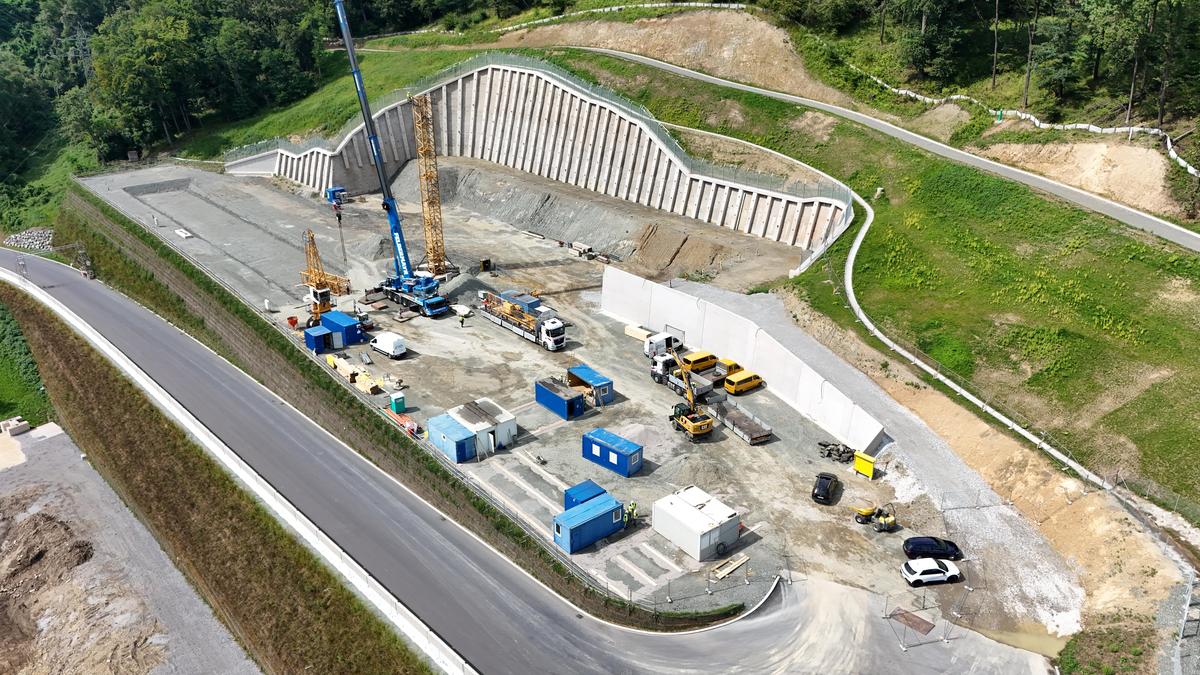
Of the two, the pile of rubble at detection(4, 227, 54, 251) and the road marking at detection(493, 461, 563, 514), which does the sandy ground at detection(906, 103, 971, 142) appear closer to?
the road marking at detection(493, 461, 563, 514)

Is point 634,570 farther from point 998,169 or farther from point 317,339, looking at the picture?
point 998,169

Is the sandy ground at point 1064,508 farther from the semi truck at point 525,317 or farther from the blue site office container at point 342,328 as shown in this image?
the blue site office container at point 342,328

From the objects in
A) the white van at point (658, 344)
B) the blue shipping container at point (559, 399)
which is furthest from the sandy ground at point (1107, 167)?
the blue shipping container at point (559, 399)

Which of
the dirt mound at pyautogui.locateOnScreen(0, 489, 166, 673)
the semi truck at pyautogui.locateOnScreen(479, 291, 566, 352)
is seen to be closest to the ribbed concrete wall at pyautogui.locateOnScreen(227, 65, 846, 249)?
the semi truck at pyautogui.locateOnScreen(479, 291, 566, 352)

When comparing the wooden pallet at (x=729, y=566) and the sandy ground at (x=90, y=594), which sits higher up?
the wooden pallet at (x=729, y=566)

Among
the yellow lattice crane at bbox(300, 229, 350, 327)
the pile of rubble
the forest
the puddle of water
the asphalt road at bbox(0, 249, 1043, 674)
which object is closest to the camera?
the puddle of water
